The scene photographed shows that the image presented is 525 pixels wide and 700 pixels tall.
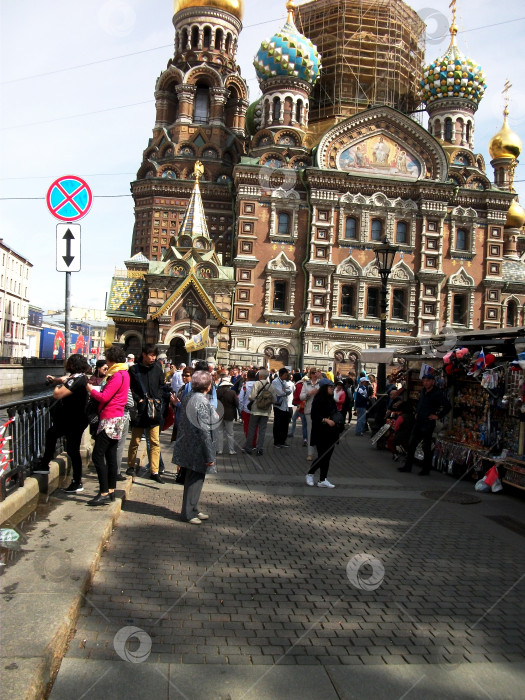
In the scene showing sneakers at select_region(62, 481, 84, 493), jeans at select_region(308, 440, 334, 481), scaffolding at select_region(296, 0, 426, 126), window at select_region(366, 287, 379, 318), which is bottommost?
sneakers at select_region(62, 481, 84, 493)

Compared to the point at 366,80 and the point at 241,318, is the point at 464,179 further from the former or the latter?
the point at 241,318

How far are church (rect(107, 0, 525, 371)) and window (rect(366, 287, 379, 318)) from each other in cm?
9

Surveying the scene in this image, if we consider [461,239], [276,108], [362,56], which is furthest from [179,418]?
[362,56]

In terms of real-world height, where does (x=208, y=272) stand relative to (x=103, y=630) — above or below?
above

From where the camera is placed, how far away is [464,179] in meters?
38.2

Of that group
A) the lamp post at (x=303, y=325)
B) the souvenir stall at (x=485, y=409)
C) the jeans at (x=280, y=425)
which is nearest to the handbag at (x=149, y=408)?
the souvenir stall at (x=485, y=409)

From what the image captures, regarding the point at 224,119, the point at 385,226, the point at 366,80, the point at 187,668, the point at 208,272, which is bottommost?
the point at 187,668

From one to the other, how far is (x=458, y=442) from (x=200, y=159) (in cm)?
3407

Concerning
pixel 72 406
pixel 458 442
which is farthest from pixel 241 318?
pixel 72 406

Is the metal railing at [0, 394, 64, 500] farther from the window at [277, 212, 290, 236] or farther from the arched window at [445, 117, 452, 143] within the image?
the arched window at [445, 117, 452, 143]

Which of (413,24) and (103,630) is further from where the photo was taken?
(413,24)

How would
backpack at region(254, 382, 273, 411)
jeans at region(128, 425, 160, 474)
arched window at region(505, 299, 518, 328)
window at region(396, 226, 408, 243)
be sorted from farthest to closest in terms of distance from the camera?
arched window at region(505, 299, 518, 328)
window at region(396, 226, 408, 243)
backpack at region(254, 382, 273, 411)
jeans at region(128, 425, 160, 474)

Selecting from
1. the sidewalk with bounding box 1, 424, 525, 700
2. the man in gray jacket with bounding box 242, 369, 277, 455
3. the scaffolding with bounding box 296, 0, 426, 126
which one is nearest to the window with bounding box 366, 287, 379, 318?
the scaffolding with bounding box 296, 0, 426, 126

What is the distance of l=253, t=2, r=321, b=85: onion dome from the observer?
Answer: 38.6m
